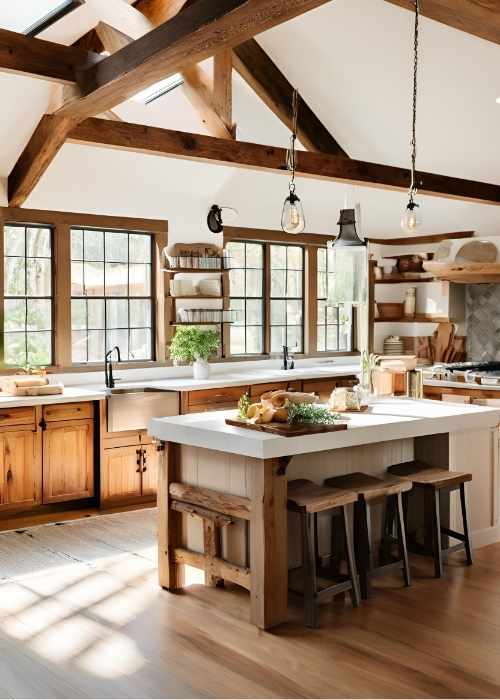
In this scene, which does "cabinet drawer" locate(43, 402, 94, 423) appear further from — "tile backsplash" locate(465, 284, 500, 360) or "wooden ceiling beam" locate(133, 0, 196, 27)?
"tile backsplash" locate(465, 284, 500, 360)

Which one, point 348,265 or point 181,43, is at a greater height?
point 181,43

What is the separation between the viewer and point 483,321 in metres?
8.90

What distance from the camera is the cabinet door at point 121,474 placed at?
21.0ft

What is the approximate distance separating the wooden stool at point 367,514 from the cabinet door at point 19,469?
2518 mm

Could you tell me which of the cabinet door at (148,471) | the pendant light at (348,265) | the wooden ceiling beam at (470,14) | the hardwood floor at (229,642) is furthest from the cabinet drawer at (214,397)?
the wooden ceiling beam at (470,14)

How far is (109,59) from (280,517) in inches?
103

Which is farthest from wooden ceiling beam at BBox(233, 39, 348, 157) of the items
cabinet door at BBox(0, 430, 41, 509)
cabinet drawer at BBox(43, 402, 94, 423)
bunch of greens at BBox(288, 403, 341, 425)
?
bunch of greens at BBox(288, 403, 341, 425)

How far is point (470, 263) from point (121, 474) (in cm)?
418

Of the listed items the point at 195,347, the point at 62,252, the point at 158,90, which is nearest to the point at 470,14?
the point at 158,90

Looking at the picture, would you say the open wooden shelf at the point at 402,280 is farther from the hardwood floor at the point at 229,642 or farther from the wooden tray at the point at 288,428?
the wooden tray at the point at 288,428

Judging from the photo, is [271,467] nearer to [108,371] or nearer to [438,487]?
[438,487]

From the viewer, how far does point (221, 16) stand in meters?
3.46

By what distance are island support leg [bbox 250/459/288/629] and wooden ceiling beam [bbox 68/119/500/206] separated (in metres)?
2.69

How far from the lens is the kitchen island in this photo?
13.1ft
